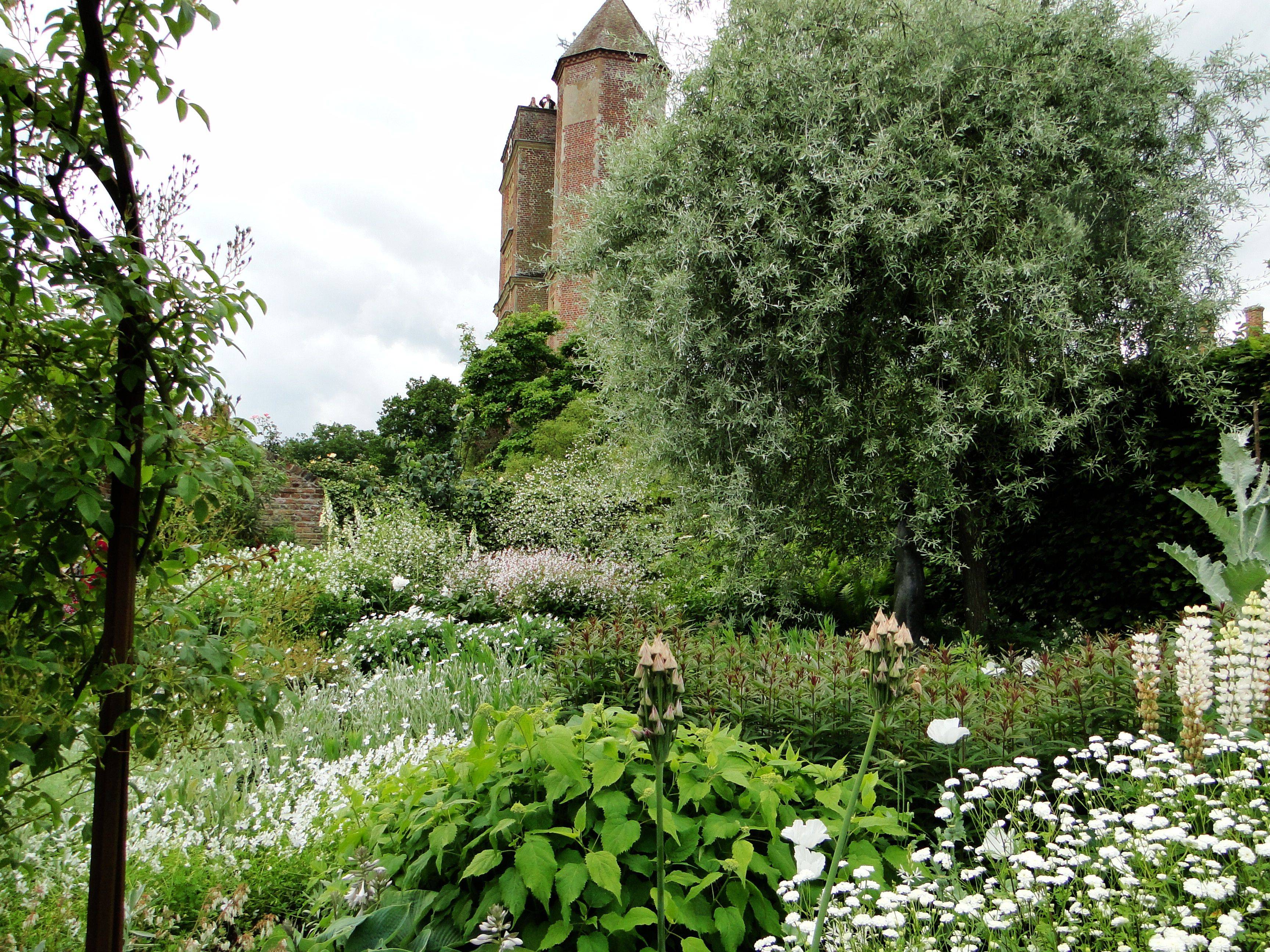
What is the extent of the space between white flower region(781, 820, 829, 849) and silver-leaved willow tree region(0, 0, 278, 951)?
1.18m

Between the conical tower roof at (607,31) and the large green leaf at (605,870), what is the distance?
98.3 ft

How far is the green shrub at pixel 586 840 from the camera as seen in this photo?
1978mm

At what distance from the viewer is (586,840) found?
225 cm

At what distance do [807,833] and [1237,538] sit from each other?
4.29 meters

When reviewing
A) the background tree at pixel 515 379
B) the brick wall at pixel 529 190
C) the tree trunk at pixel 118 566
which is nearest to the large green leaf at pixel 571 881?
the tree trunk at pixel 118 566

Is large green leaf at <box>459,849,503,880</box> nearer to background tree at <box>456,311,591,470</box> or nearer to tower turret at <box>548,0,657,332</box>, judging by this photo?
background tree at <box>456,311,591,470</box>

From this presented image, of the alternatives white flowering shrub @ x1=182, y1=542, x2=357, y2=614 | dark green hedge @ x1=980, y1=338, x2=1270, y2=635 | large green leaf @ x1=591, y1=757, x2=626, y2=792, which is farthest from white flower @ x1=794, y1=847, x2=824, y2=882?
dark green hedge @ x1=980, y1=338, x2=1270, y2=635

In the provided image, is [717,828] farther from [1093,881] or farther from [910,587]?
[910,587]

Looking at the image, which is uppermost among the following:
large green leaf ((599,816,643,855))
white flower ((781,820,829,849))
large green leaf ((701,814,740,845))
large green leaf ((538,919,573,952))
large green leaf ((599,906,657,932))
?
white flower ((781,820,829,849))

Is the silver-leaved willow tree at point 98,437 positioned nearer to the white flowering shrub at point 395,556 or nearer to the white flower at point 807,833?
the white flower at point 807,833

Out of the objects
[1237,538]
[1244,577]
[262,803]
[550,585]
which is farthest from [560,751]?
[550,585]

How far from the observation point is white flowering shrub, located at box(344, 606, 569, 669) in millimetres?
6465

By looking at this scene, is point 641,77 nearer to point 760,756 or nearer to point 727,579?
point 727,579

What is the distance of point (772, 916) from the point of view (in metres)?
2.15
